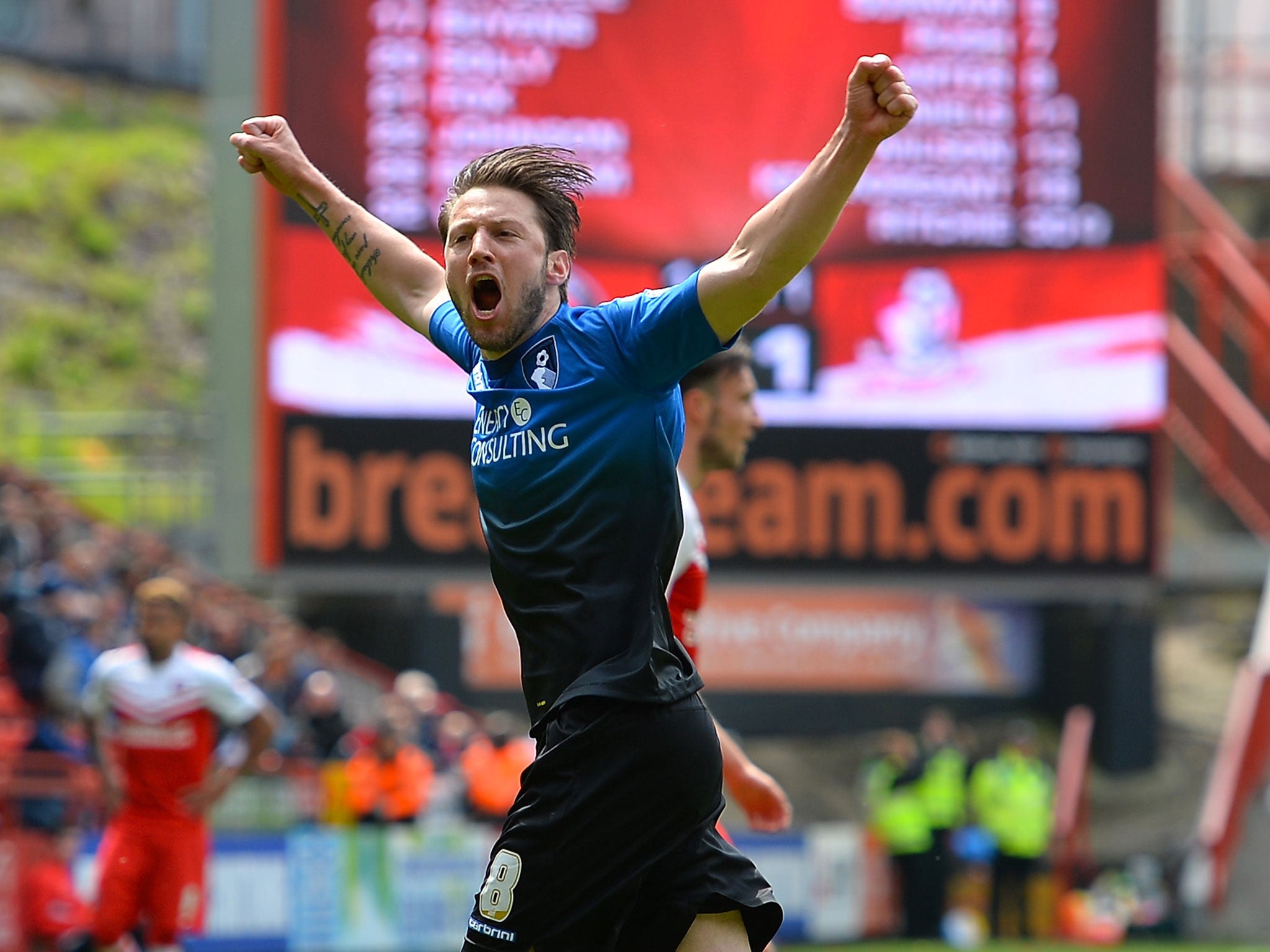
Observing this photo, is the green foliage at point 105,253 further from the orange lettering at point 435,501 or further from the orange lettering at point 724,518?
the orange lettering at point 724,518

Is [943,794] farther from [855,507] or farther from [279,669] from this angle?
[279,669]

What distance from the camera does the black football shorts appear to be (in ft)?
10.8

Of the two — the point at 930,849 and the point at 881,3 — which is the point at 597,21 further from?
the point at 930,849

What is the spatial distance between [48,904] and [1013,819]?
848 cm

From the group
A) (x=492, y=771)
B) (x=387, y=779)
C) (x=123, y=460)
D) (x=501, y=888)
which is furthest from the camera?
(x=123, y=460)

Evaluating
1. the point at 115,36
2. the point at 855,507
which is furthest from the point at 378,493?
the point at 115,36

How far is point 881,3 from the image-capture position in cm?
1381

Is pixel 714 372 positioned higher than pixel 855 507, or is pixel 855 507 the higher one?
pixel 714 372

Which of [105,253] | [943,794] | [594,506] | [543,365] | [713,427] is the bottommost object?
[943,794]

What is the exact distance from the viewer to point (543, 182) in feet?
11.1

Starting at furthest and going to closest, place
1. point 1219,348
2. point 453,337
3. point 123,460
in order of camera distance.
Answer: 1. point 123,460
2. point 1219,348
3. point 453,337

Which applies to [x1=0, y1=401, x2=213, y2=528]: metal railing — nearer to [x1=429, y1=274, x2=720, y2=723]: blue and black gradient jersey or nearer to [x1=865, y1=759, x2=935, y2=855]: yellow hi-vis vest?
[x1=865, y1=759, x2=935, y2=855]: yellow hi-vis vest

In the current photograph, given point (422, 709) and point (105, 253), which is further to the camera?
point (105, 253)

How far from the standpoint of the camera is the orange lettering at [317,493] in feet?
43.2
